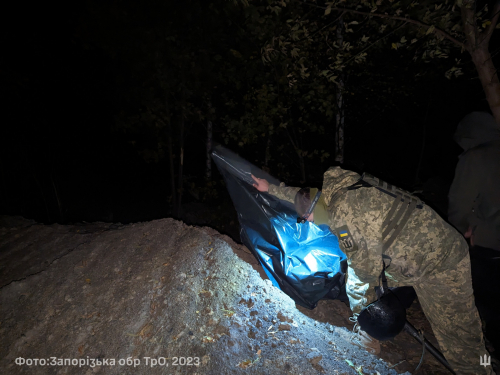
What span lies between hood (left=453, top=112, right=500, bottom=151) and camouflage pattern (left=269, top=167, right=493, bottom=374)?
1.11m

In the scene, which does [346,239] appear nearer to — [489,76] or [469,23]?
[489,76]

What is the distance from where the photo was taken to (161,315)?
2.25 meters

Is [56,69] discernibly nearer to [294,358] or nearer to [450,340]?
[294,358]

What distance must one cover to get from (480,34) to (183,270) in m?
3.66

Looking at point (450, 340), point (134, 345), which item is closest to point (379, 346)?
point (450, 340)

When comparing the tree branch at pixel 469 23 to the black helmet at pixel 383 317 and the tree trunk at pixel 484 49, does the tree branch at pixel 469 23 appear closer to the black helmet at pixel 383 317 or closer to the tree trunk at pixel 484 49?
the tree trunk at pixel 484 49

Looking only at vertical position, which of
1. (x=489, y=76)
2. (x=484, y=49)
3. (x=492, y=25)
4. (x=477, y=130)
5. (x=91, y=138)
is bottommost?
(x=91, y=138)

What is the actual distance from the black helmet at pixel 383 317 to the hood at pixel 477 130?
1.84m

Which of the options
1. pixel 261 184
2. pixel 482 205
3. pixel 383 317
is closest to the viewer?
pixel 383 317

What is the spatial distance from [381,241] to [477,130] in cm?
170

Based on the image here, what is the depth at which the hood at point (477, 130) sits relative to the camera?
2.68 m

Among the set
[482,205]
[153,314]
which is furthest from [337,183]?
[153,314]

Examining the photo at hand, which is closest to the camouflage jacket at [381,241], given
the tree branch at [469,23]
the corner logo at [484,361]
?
the corner logo at [484,361]

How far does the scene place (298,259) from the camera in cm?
292
